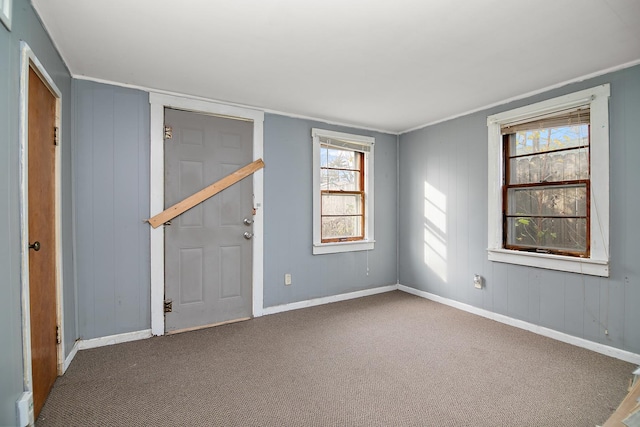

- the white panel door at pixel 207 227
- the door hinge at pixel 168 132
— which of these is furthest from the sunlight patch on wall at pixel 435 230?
the door hinge at pixel 168 132

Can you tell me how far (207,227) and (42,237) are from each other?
4.86ft

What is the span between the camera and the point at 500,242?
141 inches

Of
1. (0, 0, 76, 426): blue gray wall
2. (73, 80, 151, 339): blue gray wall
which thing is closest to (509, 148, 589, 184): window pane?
(73, 80, 151, 339): blue gray wall

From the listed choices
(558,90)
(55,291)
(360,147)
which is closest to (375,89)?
(360,147)

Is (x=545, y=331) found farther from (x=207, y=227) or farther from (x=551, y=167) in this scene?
(x=207, y=227)

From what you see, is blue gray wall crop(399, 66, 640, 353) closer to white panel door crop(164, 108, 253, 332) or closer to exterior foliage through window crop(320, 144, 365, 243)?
exterior foliage through window crop(320, 144, 365, 243)

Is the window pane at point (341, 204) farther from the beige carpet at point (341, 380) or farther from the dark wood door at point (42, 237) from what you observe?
the dark wood door at point (42, 237)

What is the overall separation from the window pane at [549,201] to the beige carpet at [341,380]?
1224 millimetres

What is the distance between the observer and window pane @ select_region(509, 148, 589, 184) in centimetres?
300

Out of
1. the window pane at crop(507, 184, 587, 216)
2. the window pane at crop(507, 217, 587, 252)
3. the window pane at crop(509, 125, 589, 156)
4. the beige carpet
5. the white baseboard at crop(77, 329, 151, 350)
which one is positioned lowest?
the beige carpet

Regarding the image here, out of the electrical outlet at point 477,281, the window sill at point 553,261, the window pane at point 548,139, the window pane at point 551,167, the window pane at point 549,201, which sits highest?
the window pane at point 548,139

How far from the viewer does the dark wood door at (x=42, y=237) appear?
190cm

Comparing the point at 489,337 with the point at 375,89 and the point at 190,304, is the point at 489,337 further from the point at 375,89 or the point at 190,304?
the point at 190,304

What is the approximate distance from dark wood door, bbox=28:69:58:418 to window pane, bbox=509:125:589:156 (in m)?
4.12
